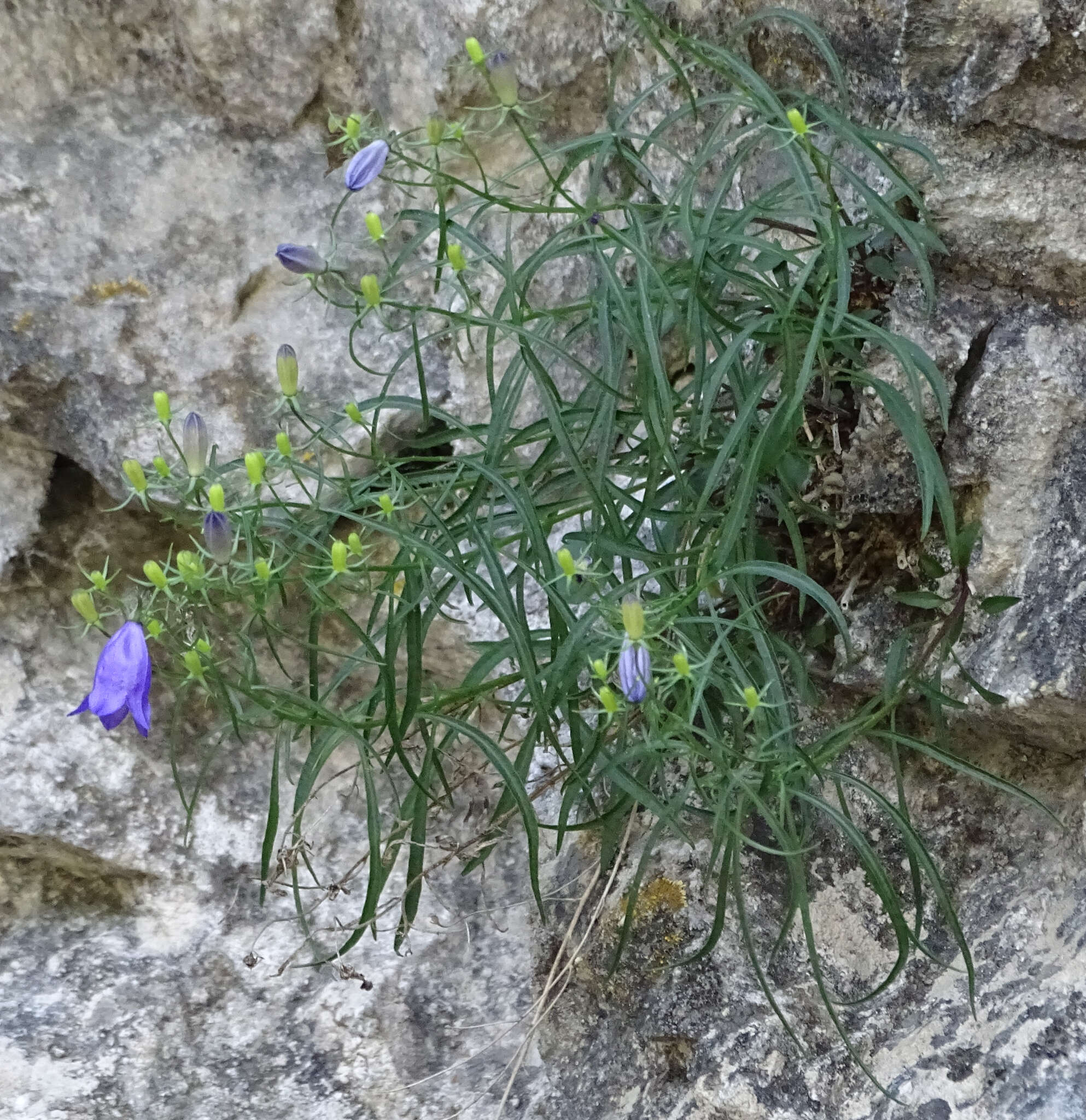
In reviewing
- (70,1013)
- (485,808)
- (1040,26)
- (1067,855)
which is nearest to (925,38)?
(1040,26)

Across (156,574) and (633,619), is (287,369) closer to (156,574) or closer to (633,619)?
(156,574)

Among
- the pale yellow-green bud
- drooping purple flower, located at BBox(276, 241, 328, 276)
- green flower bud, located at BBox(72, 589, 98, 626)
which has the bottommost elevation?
the pale yellow-green bud

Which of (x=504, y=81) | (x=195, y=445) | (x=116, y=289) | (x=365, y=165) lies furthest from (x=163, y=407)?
(x=116, y=289)

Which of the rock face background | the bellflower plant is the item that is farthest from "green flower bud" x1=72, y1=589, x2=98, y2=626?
the rock face background

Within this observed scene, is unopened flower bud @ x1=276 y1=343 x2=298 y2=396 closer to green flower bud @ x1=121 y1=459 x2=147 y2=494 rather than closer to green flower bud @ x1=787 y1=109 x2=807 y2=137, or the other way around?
green flower bud @ x1=121 y1=459 x2=147 y2=494

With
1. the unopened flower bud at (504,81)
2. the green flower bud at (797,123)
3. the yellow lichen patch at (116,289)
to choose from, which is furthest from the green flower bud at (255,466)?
the yellow lichen patch at (116,289)

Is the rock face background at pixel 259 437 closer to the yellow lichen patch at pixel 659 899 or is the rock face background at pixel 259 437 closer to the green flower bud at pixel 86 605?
the yellow lichen patch at pixel 659 899

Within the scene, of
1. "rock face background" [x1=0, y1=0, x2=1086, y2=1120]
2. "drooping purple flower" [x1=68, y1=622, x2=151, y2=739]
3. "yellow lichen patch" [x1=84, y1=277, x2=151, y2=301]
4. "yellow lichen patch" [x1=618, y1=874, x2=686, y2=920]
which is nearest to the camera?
"drooping purple flower" [x1=68, y1=622, x2=151, y2=739]
